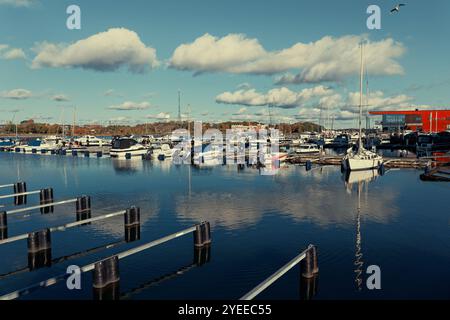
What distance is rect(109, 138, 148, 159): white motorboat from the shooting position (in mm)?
79688

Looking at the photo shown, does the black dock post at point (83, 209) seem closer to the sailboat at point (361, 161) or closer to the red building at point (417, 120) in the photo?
the sailboat at point (361, 161)

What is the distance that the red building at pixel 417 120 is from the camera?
137 m

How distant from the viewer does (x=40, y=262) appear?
1758 centimetres

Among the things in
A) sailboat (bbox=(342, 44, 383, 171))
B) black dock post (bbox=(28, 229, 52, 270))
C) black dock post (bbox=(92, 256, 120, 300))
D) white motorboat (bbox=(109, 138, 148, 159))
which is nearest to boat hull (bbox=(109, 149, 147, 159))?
white motorboat (bbox=(109, 138, 148, 159))

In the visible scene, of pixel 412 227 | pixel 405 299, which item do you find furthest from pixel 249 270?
pixel 412 227

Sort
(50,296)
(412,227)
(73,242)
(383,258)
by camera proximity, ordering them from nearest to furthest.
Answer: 1. (50,296)
2. (383,258)
3. (73,242)
4. (412,227)

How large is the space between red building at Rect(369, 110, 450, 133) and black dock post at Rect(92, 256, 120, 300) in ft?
468

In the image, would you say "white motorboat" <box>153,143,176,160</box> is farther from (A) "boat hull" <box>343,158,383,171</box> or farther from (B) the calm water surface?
(A) "boat hull" <box>343,158,383,171</box>

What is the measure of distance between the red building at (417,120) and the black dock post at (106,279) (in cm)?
14276

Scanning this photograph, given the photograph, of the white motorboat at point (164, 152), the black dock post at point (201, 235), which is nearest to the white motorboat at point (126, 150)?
the white motorboat at point (164, 152)

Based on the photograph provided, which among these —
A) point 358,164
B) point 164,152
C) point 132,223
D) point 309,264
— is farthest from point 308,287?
point 164,152

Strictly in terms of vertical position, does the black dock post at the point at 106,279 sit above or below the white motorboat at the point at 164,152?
below
